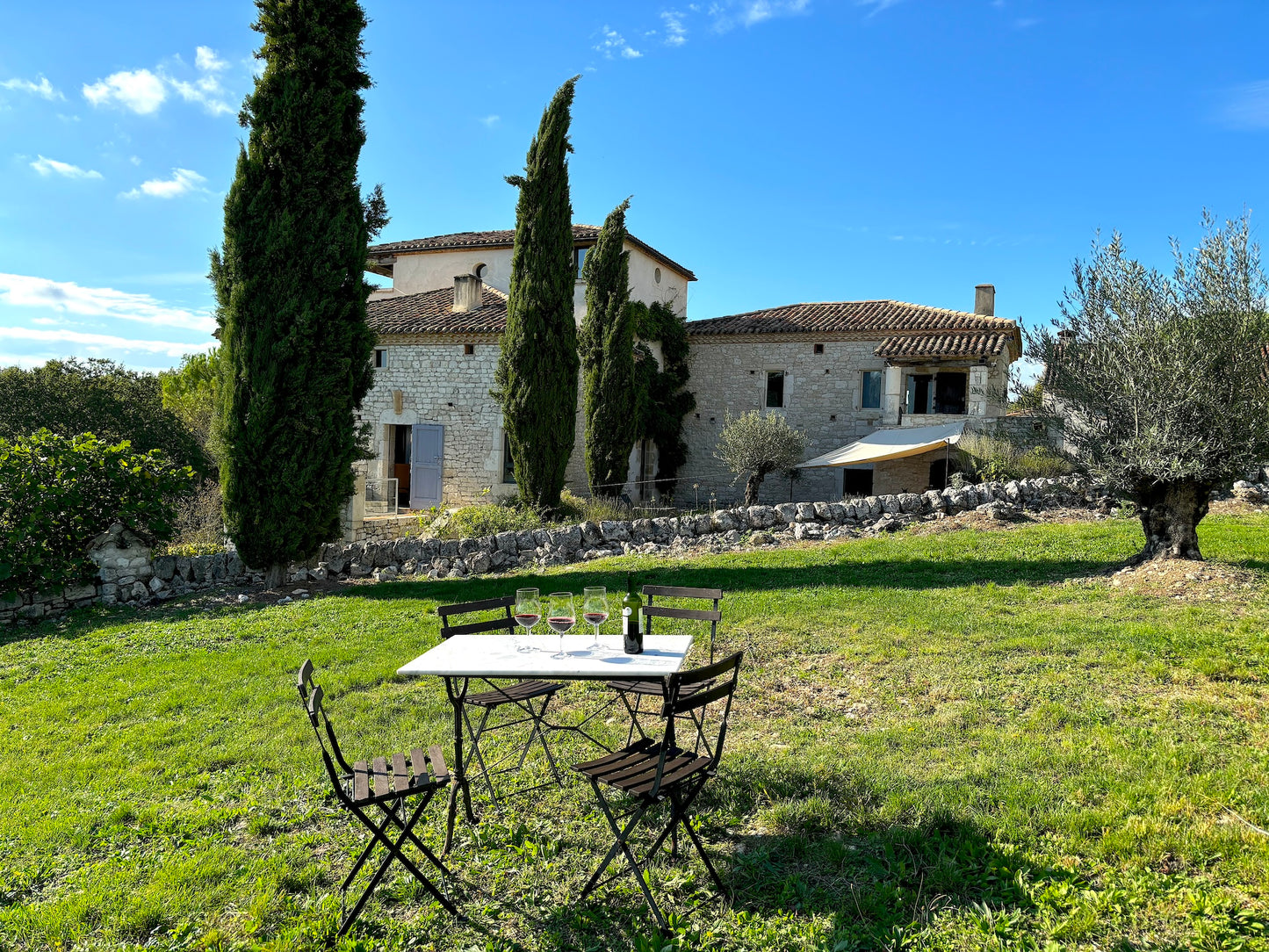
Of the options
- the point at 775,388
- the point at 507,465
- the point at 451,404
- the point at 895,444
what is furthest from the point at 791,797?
the point at 775,388

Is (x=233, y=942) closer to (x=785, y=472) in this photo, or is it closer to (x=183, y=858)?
(x=183, y=858)

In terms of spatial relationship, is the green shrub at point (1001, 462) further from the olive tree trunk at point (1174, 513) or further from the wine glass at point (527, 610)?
the wine glass at point (527, 610)

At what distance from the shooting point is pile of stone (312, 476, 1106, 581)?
1183 cm

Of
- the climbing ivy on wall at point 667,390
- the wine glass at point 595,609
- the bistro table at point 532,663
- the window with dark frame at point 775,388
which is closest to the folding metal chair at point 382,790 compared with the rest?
the bistro table at point 532,663

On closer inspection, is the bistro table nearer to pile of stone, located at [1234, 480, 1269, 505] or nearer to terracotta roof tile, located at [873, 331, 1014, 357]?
pile of stone, located at [1234, 480, 1269, 505]

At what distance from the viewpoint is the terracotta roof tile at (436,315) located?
19.4 metres

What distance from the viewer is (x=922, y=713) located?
5.20m

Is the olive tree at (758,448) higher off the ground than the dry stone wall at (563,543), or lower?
higher

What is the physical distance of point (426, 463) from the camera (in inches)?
783

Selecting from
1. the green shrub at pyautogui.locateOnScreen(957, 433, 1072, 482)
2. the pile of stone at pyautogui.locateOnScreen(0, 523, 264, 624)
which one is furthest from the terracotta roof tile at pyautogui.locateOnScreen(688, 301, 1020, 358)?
the pile of stone at pyautogui.locateOnScreen(0, 523, 264, 624)

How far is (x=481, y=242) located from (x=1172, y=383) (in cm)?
1817

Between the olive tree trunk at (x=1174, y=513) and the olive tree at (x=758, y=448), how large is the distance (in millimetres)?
10730

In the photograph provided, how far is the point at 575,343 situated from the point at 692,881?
1368 centimetres

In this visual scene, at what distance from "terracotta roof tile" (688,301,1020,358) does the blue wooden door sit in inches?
308
